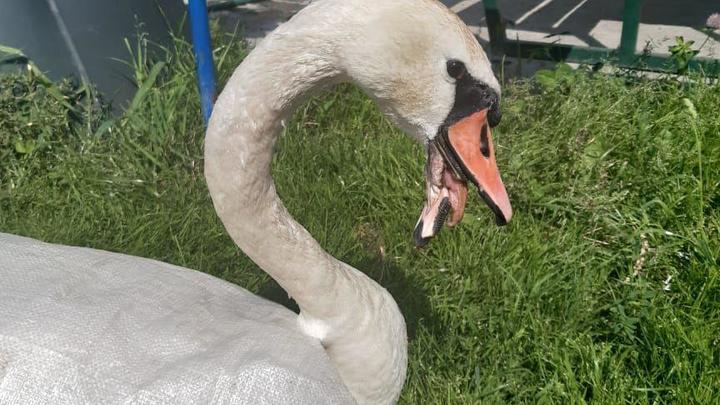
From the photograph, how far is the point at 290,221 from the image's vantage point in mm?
1928

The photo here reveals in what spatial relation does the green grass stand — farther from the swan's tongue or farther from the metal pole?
the swan's tongue

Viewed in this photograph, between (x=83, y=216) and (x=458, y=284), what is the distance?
61.1 inches

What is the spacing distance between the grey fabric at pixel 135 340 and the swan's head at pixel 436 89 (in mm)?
436

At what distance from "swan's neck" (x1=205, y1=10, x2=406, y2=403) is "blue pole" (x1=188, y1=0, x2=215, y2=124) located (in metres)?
1.64

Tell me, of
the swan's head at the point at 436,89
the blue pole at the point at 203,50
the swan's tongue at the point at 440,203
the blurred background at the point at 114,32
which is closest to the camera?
the swan's head at the point at 436,89

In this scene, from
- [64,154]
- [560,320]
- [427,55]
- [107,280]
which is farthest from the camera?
[64,154]

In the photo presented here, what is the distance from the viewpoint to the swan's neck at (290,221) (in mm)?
1608

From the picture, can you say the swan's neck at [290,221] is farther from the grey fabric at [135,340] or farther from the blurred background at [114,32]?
the blurred background at [114,32]

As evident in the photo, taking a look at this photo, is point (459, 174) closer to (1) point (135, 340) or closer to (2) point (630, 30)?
(1) point (135, 340)

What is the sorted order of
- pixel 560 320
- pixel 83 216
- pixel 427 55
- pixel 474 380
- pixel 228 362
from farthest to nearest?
1. pixel 83 216
2. pixel 560 320
3. pixel 474 380
4. pixel 228 362
5. pixel 427 55

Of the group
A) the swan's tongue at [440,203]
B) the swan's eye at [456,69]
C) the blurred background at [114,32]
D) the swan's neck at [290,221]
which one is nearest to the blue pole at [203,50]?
the blurred background at [114,32]

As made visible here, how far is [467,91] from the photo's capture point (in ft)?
5.23

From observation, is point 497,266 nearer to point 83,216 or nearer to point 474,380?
point 474,380

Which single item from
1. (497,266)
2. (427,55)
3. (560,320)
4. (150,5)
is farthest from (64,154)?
(427,55)
